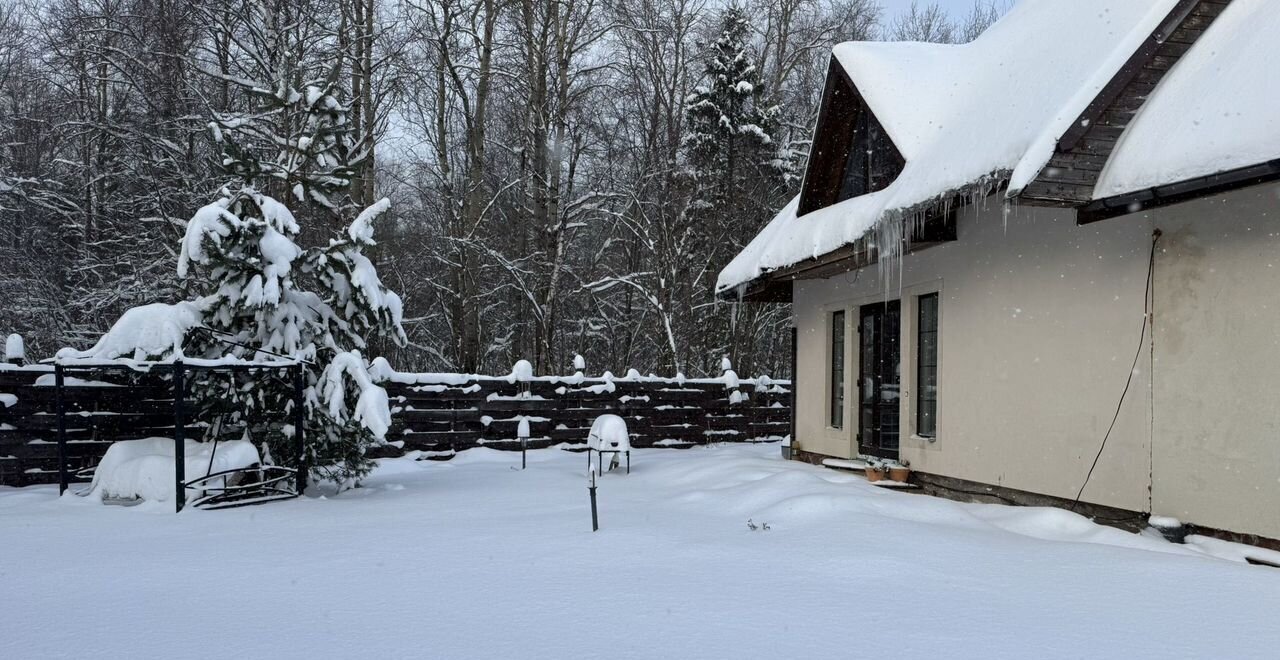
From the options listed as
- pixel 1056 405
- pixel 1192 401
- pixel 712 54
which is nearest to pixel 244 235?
pixel 1056 405

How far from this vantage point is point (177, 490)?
7789mm

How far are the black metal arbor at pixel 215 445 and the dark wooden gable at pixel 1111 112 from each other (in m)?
6.98

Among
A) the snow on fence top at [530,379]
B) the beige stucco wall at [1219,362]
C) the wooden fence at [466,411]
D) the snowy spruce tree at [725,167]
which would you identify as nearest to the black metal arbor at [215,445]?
the wooden fence at [466,411]

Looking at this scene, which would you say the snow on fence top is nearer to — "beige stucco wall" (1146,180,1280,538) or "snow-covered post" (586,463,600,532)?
"snow-covered post" (586,463,600,532)

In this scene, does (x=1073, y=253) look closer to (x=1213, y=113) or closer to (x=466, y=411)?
(x=1213, y=113)

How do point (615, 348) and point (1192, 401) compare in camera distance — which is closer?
point (1192, 401)

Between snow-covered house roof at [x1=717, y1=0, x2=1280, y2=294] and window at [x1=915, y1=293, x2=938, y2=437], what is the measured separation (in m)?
1.24

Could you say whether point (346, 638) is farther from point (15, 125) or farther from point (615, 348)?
point (615, 348)

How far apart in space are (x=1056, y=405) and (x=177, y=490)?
7849 millimetres

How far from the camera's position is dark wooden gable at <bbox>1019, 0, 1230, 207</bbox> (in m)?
5.96

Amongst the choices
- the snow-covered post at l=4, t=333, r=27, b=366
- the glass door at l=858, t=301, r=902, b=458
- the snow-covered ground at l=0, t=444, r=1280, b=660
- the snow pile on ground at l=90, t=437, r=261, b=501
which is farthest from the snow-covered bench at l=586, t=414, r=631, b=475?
the snow-covered post at l=4, t=333, r=27, b=366

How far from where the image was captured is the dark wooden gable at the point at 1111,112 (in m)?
5.96

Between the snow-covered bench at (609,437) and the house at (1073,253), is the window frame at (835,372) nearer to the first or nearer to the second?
the house at (1073,253)

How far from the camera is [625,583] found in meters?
5.08
